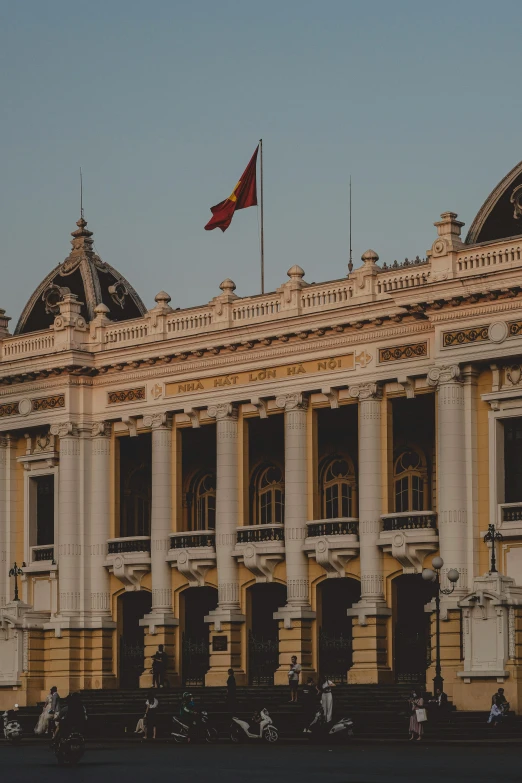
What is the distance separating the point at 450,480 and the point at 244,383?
11.0 m

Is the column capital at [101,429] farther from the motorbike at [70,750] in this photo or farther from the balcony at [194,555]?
the motorbike at [70,750]

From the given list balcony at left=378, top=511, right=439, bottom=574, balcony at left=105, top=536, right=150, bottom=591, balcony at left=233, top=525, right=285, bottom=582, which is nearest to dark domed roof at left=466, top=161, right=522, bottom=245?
balcony at left=378, top=511, right=439, bottom=574

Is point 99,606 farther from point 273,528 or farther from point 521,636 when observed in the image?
point 521,636

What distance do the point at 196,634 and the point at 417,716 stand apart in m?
20.3

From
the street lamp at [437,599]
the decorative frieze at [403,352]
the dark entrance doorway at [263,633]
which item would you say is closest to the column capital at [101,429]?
the dark entrance doorway at [263,633]

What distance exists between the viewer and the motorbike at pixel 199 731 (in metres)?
50.2

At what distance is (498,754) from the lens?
4238cm

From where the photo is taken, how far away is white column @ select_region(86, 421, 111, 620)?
67375mm

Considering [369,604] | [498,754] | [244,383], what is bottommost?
[498,754]

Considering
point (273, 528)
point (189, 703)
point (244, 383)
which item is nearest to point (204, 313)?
point (244, 383)

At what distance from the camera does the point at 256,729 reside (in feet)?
164

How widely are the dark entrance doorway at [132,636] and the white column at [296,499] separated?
794 cm

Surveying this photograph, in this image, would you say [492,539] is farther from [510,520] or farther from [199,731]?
[199,731]

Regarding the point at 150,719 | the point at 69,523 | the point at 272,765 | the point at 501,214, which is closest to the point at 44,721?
the point at 150,719
